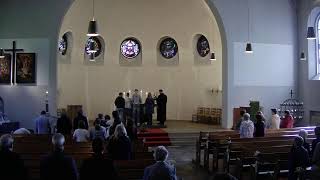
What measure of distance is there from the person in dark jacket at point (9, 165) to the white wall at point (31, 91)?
12.8 m

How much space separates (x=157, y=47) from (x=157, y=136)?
8.09 m

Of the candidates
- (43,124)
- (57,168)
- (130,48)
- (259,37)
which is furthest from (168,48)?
(57,168)

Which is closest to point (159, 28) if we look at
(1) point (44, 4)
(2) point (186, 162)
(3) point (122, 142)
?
(1) point (44, 4)

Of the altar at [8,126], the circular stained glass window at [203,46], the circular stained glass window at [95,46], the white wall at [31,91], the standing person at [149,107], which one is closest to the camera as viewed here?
the altar at [8,126]

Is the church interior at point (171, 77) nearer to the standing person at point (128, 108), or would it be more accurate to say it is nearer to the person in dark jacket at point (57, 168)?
the standing person at point (128, 108)

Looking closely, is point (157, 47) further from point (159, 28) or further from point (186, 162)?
point (186, 162)

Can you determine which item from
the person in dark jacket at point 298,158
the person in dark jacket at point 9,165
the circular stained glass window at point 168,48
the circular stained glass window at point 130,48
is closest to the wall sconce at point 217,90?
the circular stained glass window at point 168,48

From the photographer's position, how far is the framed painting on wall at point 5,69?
18.0 metres

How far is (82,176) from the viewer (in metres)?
5.73

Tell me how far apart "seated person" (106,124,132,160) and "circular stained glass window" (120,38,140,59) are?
1657cm

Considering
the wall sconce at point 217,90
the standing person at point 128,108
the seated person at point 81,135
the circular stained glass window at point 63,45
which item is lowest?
the seated person at point 81,135

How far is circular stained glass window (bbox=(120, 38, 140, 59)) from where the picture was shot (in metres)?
24.5

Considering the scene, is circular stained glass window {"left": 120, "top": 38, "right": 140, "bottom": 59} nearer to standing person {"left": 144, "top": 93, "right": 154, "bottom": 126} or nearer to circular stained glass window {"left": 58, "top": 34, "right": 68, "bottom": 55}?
circular stained glass window {"left": 58, "top": 34, "right": 68, "bottom": 55}

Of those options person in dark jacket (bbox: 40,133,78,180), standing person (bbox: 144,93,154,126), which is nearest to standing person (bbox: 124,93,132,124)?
standing person (bbox: 144,93,154,126)
